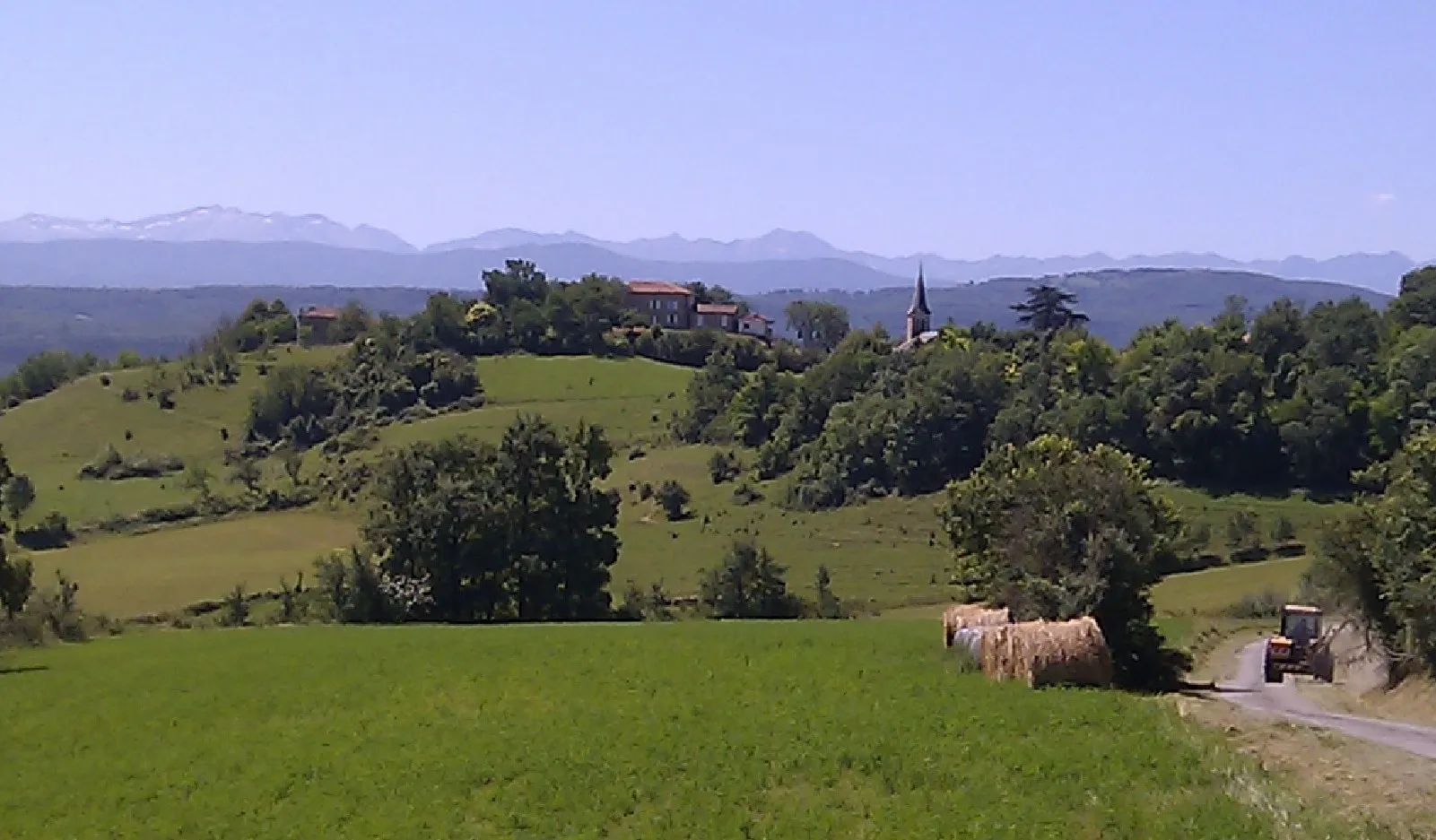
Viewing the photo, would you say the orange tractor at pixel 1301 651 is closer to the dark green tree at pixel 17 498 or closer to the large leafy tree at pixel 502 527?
the large leafy tree at pixel 502 527

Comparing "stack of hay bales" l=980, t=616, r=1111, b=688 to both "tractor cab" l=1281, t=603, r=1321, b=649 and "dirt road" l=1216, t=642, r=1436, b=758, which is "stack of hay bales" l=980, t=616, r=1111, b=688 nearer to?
"dirt road" l=1216, t=642, r=1436, b=758

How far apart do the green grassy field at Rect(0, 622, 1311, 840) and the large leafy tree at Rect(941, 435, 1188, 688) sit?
3960mm

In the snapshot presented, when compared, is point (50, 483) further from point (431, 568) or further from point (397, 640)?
point (397, 640)

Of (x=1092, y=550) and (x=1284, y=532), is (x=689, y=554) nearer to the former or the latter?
(x=1284, y=532)

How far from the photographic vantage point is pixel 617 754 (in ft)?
89.5

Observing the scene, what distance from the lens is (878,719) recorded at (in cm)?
2884

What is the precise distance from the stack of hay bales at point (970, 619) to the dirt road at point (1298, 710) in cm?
616

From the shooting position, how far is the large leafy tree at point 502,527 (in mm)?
67312

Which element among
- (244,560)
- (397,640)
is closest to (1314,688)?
(397,640)

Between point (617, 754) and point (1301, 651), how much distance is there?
29652mm

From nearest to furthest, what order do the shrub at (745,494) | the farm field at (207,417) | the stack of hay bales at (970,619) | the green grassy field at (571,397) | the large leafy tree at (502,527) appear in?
the stack of hay bales at (970,619) → the large leafy tree at (502,527) → the shrub at (745,494) → the farm field at (207,417) → the green grassy field at (571,397)

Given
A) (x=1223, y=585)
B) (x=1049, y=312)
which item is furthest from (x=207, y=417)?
(x=1223, y=585)

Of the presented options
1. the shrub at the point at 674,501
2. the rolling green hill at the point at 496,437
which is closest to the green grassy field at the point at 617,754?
the rolling green hill at the point at 496,437

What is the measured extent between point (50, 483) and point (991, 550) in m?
106
